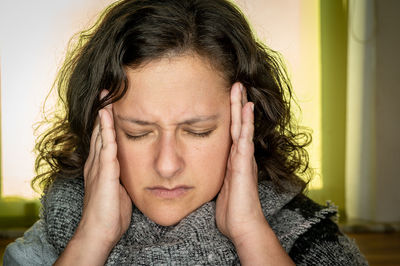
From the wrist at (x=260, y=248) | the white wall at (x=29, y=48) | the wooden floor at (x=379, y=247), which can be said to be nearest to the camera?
the wrist at (x=260, y=248)

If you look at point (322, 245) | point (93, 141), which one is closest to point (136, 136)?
point (93, 141)

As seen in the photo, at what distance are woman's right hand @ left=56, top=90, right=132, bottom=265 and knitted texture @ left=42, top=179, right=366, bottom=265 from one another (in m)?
0.06

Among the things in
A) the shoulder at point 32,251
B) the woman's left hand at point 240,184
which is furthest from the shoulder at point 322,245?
the shoulder at point 32,251

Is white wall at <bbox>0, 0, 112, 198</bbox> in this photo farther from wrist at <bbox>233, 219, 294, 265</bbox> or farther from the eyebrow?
wrist at <bbox>233, 219, 294, 265</bbox>

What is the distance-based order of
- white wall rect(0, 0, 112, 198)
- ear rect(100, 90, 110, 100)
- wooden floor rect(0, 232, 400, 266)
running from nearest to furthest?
ear rect(100, 90, 110, 100) → wooden floor rect(0, 232, 400, 266) → white wall rect(0, 0, 112, 198)

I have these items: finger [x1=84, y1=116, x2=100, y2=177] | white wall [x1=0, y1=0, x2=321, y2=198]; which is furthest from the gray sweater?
white wall [x1=0, y1=0, x2=321, y2=198]

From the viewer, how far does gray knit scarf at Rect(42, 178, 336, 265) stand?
1158 mm

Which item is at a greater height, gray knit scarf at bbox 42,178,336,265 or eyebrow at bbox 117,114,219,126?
eyebrow at bbox 117,114,219,126

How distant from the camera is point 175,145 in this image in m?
1.11

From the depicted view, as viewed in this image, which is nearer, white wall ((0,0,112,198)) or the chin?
the chin

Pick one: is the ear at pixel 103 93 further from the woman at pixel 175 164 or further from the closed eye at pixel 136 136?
the closed eye at pixel 136 136

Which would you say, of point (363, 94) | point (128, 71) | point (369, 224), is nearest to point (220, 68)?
point (128, 71)

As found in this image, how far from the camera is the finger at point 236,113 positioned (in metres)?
1.19

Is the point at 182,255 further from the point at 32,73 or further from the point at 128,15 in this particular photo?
the point at 32,73
